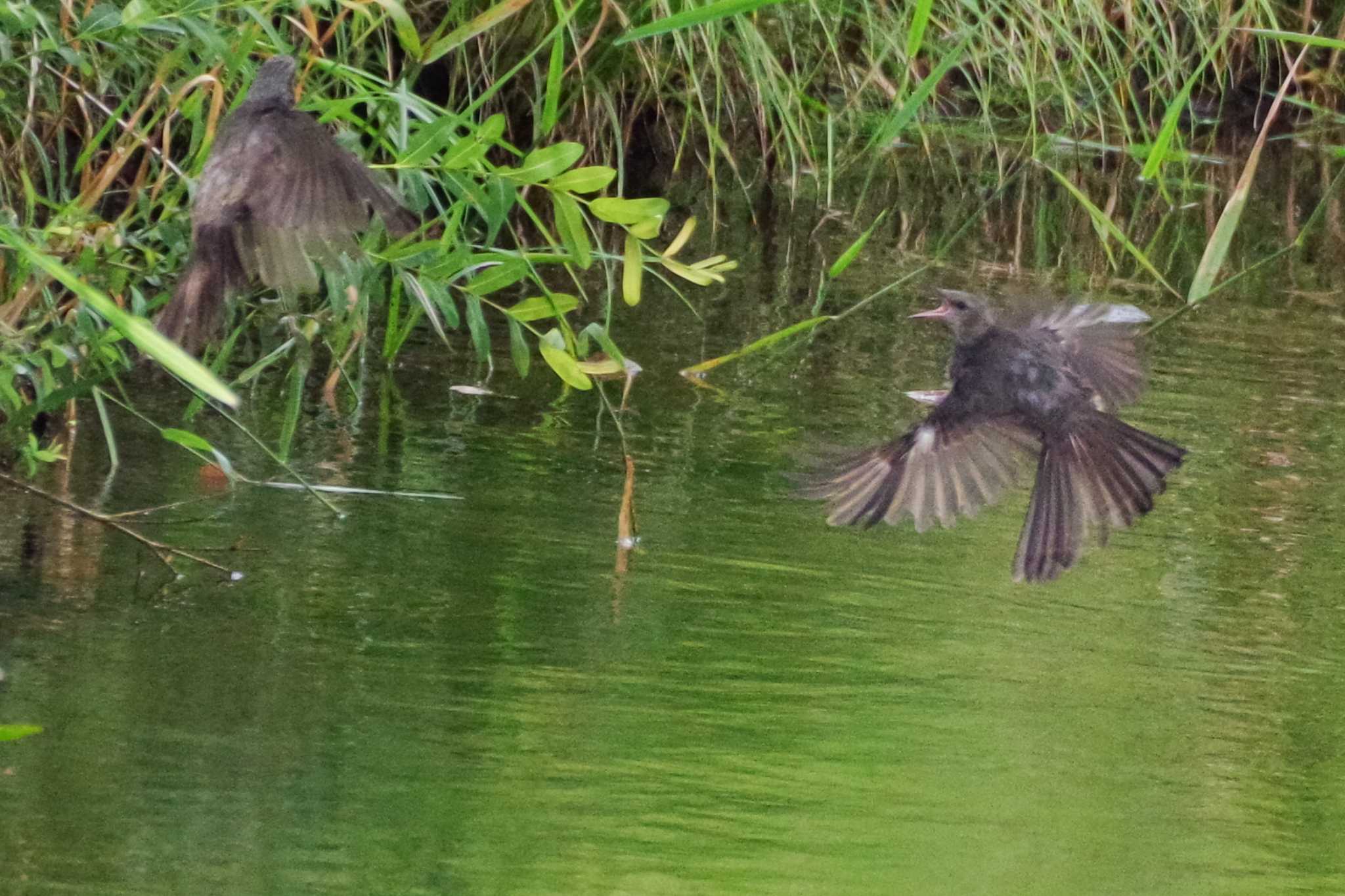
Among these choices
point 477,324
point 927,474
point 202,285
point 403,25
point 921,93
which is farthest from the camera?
point 927,474

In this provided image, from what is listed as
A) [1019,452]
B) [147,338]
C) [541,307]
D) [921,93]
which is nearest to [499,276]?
[541,307]

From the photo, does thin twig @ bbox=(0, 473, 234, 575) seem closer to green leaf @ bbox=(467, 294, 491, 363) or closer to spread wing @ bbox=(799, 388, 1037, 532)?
green leaf @ bbox=(467, 294, 491, 363)

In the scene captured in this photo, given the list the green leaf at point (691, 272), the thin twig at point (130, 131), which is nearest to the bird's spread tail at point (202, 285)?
Result: the thin twig at point (130, 131)

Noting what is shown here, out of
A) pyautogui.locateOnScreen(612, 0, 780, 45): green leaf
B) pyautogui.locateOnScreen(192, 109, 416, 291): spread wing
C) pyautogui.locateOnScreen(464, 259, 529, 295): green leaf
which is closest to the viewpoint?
pyautogui.locateOnScreen(612, 0, 780, 45): green leaf

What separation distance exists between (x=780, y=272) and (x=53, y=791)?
3735 mm

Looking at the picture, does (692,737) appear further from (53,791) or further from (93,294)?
(93,294)

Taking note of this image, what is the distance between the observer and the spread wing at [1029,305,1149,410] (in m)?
3.09

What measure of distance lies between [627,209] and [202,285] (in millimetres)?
507

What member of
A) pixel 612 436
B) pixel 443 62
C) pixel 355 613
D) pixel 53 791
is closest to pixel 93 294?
pixel 53 791

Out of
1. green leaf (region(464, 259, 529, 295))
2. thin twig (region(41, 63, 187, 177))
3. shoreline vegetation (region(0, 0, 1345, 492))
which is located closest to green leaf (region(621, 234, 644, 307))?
shoreline vegetation (region(0, 0, 1345, 492))

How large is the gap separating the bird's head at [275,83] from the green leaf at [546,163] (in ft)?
0.94

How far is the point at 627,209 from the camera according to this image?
2578mm

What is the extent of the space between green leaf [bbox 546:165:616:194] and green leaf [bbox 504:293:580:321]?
173mm

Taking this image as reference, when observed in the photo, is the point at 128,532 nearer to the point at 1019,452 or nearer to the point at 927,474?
the point at 927,474
